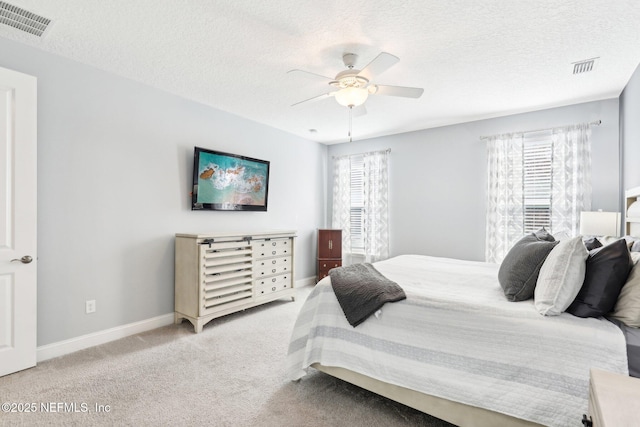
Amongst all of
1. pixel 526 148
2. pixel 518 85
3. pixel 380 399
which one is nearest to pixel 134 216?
pixel 380 399

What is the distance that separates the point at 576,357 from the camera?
1.43 metres

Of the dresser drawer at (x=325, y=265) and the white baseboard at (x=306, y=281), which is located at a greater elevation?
the dresser drawer at (x=325, y=265)

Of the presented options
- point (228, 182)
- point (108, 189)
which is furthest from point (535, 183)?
point (108, 189)

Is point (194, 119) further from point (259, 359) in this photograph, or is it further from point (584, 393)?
point (584, 393)

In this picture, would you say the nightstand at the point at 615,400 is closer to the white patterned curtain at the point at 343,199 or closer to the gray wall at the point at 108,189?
the gray wall at the point at 108,189

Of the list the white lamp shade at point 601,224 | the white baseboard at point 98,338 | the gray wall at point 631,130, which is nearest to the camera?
the white baseboard at point 98,338

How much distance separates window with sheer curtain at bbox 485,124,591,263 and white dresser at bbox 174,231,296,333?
2911mm

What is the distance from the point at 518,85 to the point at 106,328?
4.77 m

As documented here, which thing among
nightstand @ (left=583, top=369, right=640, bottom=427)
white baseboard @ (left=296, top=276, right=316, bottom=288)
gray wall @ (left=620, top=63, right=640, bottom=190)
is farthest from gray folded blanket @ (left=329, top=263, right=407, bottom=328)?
white baseboard @ (left=296, top=276, right=316, bottom=288)

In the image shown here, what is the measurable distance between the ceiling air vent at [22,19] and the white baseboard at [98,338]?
2524 mm

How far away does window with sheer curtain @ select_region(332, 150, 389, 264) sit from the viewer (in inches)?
202

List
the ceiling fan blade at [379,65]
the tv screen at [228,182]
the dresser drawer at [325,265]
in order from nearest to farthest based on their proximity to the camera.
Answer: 1. the ceiling fan blade at [379,65]
2. the tv screen at [228,182]
3. the dresser drawer at [325,265]

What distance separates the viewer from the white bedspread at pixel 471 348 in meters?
1.42

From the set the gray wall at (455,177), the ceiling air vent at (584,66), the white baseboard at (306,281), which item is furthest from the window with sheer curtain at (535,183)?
the white baseboard at (306,281)
